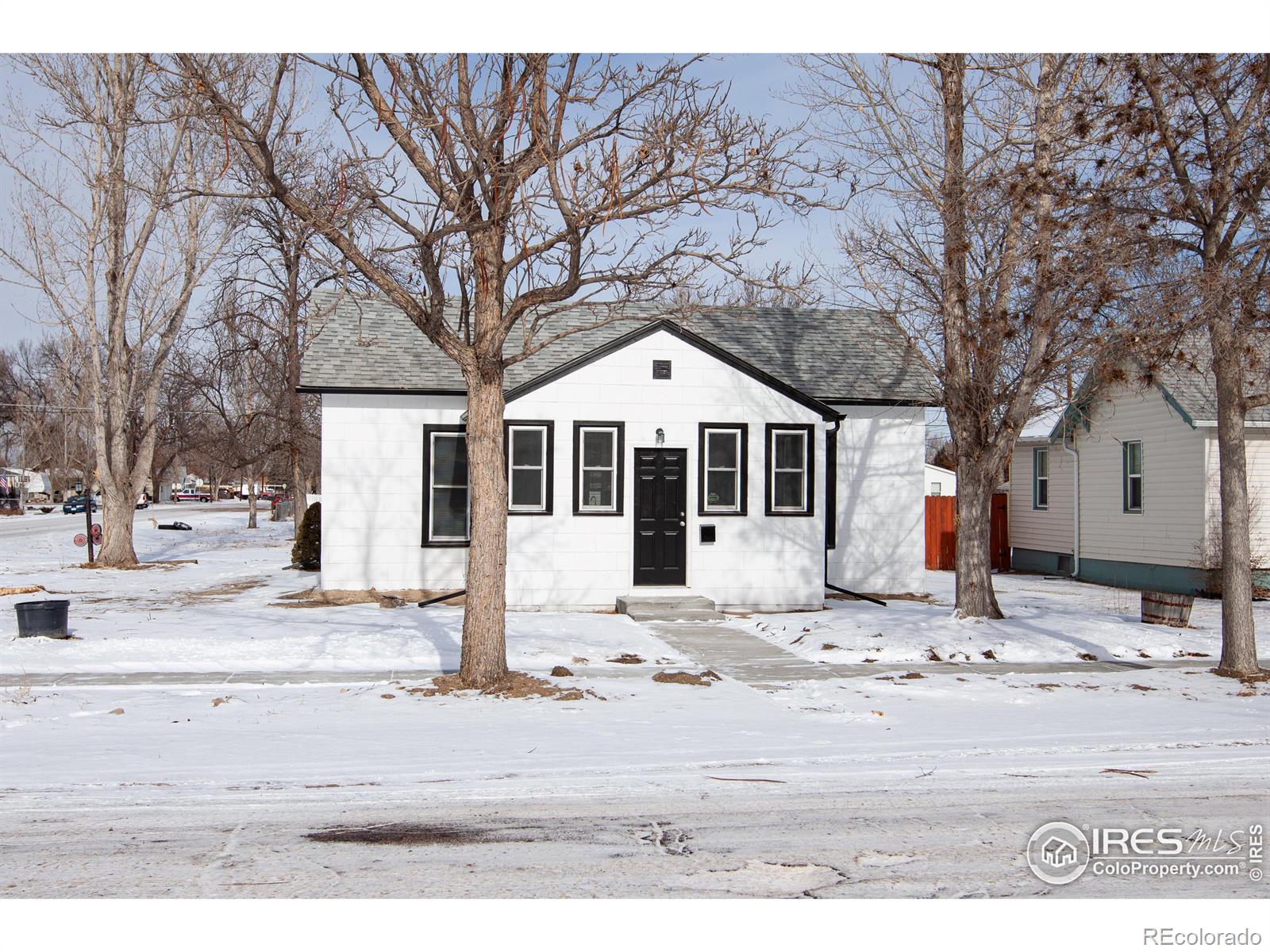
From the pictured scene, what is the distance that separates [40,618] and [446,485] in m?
6.76

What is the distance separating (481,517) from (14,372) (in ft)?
322

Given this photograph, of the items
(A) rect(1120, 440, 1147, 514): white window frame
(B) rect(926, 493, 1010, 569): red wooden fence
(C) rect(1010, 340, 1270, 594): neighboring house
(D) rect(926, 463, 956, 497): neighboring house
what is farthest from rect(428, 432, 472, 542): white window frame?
(D) rect(926, 463, 956, 497): neighboring house

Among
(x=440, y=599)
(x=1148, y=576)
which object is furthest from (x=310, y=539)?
(x=1148, y=576)

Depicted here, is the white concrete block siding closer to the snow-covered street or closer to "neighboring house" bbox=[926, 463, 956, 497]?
the snow-covered street

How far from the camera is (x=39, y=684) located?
34.3 ft

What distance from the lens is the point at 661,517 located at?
1731cm

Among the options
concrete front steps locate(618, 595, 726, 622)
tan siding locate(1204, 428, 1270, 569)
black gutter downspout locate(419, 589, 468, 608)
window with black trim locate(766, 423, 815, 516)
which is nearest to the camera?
concrete front steps locate(618, 595, 726, 622)

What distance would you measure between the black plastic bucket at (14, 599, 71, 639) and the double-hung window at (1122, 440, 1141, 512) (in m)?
21.0

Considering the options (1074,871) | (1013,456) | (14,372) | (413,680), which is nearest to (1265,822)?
(1074,871)

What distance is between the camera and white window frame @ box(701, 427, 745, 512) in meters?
17.3

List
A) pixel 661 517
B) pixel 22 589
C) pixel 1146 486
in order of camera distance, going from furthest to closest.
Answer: pixel 1146 486, pixel 22 589, pixel 661 517

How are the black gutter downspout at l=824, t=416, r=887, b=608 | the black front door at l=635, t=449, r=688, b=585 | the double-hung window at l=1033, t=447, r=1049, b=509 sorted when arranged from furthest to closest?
the double-hung window at l=1033, t=447, r=1049, b=509 → the black gutter downspout at l=824, t=416, r=887, b=608 → the black front door at l=635, t=449, r=688, b=585

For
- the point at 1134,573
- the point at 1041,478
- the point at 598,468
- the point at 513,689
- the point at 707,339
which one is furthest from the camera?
the point at 1041,478

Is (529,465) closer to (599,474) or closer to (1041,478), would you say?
(599,474)
